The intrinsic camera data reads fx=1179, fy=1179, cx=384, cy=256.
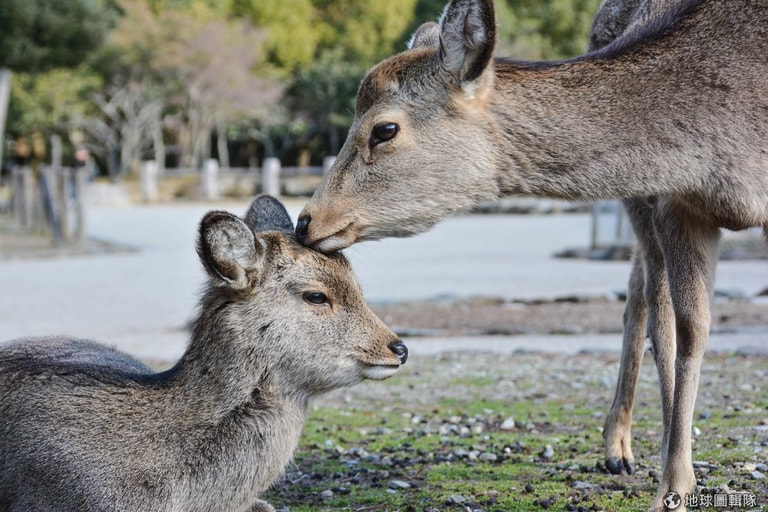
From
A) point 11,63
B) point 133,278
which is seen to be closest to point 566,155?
point 133,278

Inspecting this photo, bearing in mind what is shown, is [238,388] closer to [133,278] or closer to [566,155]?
[566,155]

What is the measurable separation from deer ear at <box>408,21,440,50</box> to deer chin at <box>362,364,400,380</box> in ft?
6.37

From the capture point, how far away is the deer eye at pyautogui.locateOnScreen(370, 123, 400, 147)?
5.79 m

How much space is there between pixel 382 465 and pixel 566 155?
2.48 metres

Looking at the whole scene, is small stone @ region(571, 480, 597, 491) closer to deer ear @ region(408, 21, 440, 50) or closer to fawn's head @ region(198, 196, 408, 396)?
fawn's head @ region(198, 196, 408, 396)

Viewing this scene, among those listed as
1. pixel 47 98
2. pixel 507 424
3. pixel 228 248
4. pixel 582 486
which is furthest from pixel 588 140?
pixel 47 98

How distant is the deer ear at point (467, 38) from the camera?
5441 millimetres

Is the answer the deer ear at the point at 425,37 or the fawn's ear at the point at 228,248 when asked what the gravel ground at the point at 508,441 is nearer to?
the fawn's ear at the point at 228,248

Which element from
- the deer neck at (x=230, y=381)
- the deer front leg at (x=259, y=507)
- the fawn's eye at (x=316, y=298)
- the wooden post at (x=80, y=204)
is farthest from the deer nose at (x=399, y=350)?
the wooden post at (x=80, y=204)

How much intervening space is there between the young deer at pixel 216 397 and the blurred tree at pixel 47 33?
1002 inches

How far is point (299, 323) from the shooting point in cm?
530

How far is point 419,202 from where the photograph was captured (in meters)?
5.82

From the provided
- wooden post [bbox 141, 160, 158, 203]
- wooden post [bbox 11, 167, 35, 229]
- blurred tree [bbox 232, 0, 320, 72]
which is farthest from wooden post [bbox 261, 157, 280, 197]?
blurred tree [bbox 232, 0, 320, 72]

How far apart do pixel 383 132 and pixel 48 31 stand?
85.5ft
